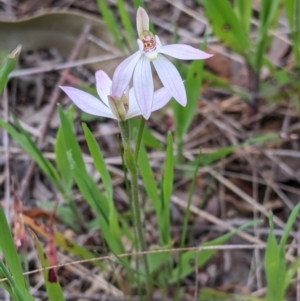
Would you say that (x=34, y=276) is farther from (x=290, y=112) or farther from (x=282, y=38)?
(x=282, y=38)


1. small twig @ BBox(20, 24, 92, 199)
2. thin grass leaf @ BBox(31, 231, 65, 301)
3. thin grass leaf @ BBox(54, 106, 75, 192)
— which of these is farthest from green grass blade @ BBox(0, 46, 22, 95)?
small twig @ BBox(20, 24, 92, 199)

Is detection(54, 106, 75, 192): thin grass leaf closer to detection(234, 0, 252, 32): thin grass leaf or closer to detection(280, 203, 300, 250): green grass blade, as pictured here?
detection(280, 203, 300, 250): green grass blade

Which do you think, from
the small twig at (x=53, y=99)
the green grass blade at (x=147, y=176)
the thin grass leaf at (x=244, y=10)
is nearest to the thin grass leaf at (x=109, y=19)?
the small twig at (x=53, y=99)

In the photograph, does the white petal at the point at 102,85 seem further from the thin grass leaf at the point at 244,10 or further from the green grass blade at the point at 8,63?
the thin grass leaf at the point at 244,10

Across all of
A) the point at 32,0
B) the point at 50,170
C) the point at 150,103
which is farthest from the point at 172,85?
the point at 32,0

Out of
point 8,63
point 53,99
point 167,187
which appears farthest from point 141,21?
point 53,99

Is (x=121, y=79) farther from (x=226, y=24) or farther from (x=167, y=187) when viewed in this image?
(x=226, y=24)
